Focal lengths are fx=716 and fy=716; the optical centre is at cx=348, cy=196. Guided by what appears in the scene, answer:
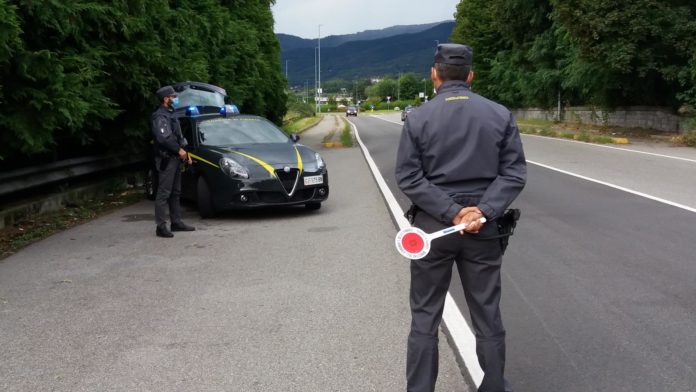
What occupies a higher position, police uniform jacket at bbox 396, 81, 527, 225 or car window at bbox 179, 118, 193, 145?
police uniform jacket at bbox 396, 81, 527, 225

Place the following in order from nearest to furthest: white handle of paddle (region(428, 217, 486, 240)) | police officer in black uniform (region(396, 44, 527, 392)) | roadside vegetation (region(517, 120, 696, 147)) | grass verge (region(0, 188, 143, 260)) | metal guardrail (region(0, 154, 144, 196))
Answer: white handle of paddle (region(428, 217, 486, 240)), police officer in black uniform (region(396, 44, 527, 392)), grass verge (region(0, 188, 143, 260)), metal guardrail (region(0, 154, 144, 196)), roadside vegetation (region(517, 120, 696, 147))

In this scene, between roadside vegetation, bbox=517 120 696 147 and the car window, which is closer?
the car window

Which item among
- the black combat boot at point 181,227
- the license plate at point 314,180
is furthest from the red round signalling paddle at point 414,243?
the license plate at point 314,180

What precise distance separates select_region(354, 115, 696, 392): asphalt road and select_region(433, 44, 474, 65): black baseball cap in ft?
6.04

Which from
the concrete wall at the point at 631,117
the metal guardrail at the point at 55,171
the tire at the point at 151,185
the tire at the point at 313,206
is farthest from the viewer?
the concrete wall at the point at 631,117

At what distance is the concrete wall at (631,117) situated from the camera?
29.0 meters

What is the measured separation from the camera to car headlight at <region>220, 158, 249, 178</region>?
1019 cm

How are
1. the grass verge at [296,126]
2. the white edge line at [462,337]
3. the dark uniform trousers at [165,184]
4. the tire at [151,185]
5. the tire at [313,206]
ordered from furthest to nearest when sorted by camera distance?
the grass verge at [296,126]
the tire at [151,185]
the tire at [313,206]
the dark uniform trousers at [165,184]
the white edge line at [462,337]

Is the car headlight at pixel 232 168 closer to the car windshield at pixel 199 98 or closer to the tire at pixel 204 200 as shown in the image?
the tire at pixel 204 200

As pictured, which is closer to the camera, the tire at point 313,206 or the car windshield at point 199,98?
the tire at point 313,206

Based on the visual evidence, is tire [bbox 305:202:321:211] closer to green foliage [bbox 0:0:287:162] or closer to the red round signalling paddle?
green foliage [bbox 0:0:287:162]

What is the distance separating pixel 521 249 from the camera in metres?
7.71

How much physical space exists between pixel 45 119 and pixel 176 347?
493 centimetres

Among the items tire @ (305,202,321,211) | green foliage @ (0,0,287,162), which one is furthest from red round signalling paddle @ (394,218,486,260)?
tire @ (305,202,321,211)
